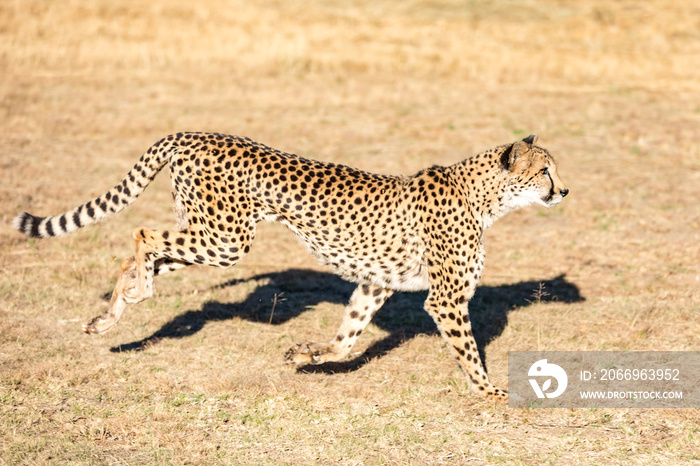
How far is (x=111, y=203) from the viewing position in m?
7.39

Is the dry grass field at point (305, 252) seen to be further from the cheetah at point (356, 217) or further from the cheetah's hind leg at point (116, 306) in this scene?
the cheetah at point (356, 217)

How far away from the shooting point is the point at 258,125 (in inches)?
627

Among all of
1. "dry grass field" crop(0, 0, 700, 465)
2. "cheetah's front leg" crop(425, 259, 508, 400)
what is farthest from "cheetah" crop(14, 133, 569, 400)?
"dry grass field" crop(0, 0, 700, 465)

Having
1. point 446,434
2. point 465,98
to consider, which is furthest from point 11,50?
point 446,434

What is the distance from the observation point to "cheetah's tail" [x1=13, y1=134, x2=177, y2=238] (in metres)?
7.28

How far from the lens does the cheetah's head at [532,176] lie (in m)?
7.08

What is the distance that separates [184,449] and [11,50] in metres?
15.7

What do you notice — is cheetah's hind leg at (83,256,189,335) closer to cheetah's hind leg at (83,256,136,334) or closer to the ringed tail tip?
cheetah's hind leg at (83,256,136,334)

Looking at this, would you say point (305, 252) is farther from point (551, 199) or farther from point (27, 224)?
point (551, 199)

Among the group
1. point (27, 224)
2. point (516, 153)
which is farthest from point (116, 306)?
point (516, 153)

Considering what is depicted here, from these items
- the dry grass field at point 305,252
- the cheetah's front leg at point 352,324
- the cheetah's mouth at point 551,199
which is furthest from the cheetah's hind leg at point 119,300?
the cheetah's mouth at point 551,199

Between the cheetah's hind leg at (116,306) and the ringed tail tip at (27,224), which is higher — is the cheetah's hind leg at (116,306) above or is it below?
below

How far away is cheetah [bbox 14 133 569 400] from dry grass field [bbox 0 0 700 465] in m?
0.74

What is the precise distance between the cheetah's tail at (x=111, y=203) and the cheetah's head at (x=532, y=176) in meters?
2.95
